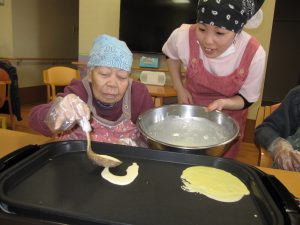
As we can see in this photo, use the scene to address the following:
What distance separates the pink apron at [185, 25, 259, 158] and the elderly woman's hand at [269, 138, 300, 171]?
0.48 ft

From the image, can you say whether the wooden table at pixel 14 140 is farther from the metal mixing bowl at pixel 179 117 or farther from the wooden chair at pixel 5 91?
the wooden chair at pixel 5 91

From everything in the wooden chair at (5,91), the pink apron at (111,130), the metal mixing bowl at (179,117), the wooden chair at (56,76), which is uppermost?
the metal mixing bowl at (179,117)

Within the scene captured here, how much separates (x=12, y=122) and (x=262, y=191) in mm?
2976

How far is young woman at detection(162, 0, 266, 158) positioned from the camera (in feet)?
3.16

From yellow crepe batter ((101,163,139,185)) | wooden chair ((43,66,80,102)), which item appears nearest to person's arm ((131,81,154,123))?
yellow crepe batter ((101,163,139,185))

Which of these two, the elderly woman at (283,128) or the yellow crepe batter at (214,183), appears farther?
the elderly woman at (283,128)

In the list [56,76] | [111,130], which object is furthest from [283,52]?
[111,130]

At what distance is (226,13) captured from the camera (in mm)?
939

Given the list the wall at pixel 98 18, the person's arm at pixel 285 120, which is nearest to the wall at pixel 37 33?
the wall at pixel 98 18

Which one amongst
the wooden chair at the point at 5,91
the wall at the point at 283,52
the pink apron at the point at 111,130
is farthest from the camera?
the wall at the point at 283,52

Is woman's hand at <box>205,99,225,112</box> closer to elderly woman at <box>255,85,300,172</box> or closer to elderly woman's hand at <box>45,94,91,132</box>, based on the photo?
elderly woman at <box>255,85,300,172</box>

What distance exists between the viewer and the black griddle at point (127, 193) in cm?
48

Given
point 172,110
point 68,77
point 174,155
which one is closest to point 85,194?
point 174,155

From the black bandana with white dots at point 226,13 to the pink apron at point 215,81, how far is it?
15cm
